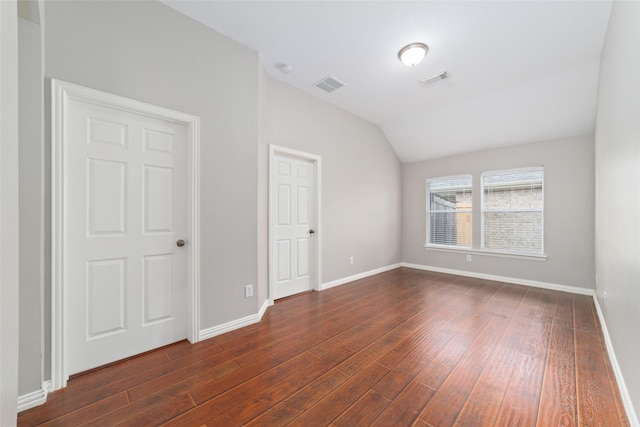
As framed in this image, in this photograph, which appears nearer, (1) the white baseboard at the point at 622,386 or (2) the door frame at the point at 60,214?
(1) the white baseboard at the point at 622,386

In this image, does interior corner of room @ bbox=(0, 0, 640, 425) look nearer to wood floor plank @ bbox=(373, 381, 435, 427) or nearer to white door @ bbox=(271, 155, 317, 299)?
white door @ bbox=(271, 155, 317, 299)

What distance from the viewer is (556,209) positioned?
4.02m

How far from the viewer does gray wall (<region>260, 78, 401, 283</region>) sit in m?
3.47

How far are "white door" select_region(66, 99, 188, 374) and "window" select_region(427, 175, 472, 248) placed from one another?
4.82 metres

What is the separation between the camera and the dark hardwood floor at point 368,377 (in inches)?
58.3

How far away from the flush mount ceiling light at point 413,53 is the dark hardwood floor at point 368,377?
113 inches

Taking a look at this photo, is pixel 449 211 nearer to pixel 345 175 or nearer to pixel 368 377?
pixel 345 175

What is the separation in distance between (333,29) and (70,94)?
223cm

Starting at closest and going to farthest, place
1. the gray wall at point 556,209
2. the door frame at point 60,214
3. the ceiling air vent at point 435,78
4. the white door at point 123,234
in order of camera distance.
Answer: the door frame at point 60,214
the white door at point 123,234
the ceiling air vent at point 435,78
the gray wall at point 556,209

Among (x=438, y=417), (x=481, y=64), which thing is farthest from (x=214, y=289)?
(x=481, y=64)

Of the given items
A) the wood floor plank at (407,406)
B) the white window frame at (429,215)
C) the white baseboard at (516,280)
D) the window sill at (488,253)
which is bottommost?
the wood floor plank at (407,406)

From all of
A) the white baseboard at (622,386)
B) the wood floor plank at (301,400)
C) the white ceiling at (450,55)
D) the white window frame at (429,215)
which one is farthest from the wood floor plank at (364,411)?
the white window frame at (429,215)

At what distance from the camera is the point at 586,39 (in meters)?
2.53

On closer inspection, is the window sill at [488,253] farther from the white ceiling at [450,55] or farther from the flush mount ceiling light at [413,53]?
the flush mount ceiling light at [413,53]
